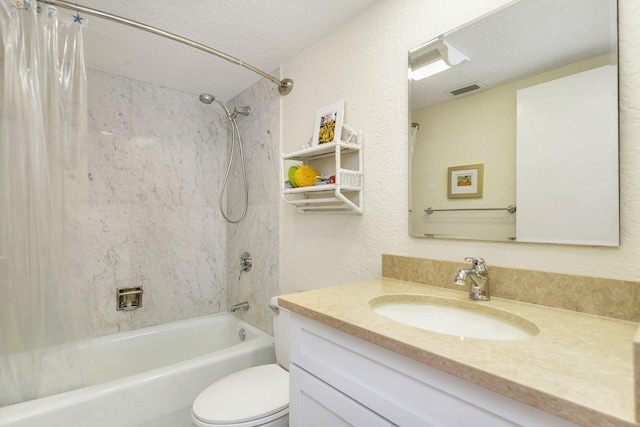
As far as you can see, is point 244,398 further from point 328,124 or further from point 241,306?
point 328,124

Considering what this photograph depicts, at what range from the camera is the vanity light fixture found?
3.72ft

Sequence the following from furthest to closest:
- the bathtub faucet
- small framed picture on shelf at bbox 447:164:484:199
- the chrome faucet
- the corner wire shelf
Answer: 1. the bathtub faucet
2. the corner wire shelf
3. small framed picture on shelf at bbox 447:164:484:199
4. the chrome faucet

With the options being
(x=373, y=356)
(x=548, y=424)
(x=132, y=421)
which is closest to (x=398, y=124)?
(x=373, y=356)

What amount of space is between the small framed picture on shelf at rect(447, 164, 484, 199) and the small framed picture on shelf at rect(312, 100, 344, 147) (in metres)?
0.59

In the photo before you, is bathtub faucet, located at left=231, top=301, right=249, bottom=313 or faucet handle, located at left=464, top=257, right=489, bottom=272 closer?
faucet handle, located at left=464, top=257, right=489, bottom=272

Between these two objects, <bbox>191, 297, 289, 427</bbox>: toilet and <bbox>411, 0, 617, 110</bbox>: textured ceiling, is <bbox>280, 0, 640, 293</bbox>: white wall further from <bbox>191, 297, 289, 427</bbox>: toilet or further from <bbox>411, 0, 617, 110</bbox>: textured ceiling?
<bbox>191, 297, 289, 427</bbox>: toilet

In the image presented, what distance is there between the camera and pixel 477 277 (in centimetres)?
98

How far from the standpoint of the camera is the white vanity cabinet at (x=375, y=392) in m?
0.53

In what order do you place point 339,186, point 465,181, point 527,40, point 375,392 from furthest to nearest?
point 339,186, point 465,181, point 527,40, point 375,392

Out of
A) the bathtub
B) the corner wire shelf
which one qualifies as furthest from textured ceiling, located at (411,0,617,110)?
the bathtub

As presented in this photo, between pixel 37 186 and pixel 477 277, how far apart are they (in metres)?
1.72

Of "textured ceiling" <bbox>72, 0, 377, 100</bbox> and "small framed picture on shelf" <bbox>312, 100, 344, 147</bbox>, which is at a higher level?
"textured ceiling" <bbox>72, 0, 377, 100</bbox>

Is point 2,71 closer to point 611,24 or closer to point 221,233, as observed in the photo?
point 221,233

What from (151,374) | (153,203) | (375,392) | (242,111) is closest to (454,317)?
(375,392)
